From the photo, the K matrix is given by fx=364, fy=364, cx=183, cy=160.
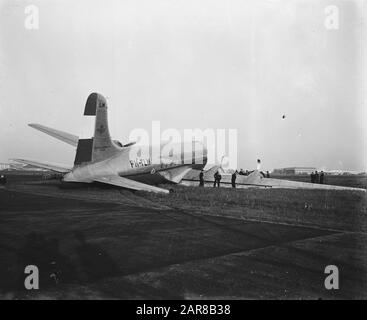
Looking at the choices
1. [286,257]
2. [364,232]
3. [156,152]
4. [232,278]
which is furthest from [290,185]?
[232,278]

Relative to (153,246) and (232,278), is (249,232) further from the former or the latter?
(232,278)

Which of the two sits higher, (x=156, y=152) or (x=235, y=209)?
(x=156, y=152)

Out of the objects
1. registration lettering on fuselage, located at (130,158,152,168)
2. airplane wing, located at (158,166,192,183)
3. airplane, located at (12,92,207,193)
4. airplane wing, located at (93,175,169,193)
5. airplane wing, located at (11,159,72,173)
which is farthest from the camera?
airplane wing, located at (158,166,192,183)

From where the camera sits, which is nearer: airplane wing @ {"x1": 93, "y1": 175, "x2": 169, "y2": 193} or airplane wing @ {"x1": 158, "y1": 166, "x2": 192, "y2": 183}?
airplane wing @ {"x1": 93, "y1": 175, "x2": 169, "y2": 193}

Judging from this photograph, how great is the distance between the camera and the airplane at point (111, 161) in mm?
25969

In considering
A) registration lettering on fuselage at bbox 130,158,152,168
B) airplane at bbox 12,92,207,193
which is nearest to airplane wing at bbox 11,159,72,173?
airplane at bbox 12,92,207,193

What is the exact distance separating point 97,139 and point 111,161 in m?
2.07

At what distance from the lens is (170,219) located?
1373cm

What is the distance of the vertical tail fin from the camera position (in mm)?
26078

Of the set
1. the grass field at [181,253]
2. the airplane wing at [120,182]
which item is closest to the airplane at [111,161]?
the airplane wing at [120,182]

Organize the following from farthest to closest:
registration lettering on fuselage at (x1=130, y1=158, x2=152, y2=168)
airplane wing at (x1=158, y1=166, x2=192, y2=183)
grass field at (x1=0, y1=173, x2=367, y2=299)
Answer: airplane wing at (x1=158, y1=166, x2=192, y2=183) → registration lettering on fuselage at (x1=130, y1=158, x2=152, y2=168) → grass field at (x1=0, y1=173, x2=367, y2=299)

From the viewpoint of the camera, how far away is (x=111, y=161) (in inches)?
1098

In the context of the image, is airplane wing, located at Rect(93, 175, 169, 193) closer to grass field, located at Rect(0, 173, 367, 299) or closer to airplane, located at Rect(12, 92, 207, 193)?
airplane, located at Rect(12, 92, 207, 193)
